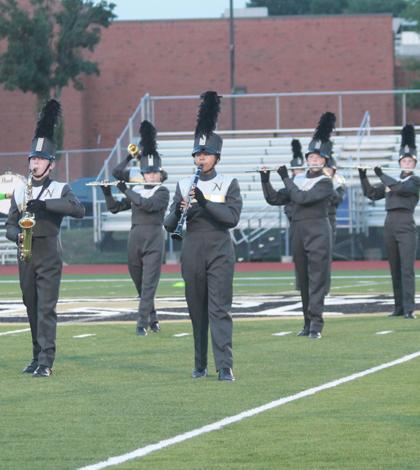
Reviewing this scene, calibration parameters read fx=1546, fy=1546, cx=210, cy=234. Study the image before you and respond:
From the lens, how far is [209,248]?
1195cm

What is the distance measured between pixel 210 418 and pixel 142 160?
7746 mm

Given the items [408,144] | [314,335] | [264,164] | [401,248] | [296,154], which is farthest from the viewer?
[264,164]

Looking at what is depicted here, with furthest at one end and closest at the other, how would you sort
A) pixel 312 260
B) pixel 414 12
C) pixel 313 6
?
1. pixel 313 6
2. pixel 414 12
3. pixel 312 260

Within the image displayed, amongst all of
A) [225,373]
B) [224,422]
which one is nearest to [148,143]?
[225,373]

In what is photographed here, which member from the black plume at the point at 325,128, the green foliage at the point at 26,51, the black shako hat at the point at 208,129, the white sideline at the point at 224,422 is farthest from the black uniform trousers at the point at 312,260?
the green foliage at the point at 26,51

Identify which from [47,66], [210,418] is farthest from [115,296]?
[47,66]

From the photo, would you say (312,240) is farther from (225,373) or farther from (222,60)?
(222,60)

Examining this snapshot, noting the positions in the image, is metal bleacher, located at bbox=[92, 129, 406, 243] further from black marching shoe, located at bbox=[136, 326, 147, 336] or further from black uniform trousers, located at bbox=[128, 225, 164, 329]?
black marching shoe, located at bbox=[136, 326, 147, 336]

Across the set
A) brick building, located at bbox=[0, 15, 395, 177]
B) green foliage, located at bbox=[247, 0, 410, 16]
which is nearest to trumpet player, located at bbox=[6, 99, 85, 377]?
brick building, located at bbox=[0, 15, 395, 177]

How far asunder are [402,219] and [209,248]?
281 inches

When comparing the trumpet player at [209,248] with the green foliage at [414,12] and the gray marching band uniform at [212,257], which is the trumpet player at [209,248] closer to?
the gray marching band uniform at [212,257]

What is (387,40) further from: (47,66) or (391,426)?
(391,426)

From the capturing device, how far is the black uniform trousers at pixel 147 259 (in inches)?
652

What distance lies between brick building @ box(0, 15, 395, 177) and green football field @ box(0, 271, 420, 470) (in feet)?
141
